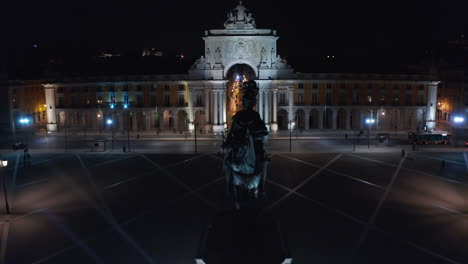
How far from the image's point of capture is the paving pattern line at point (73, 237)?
81.3ft

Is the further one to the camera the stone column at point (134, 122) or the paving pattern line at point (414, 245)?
the stone column at point (134, 122)

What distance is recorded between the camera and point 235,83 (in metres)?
84.9

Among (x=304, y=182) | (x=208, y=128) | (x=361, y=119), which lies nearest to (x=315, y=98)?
(x=361, y=119)

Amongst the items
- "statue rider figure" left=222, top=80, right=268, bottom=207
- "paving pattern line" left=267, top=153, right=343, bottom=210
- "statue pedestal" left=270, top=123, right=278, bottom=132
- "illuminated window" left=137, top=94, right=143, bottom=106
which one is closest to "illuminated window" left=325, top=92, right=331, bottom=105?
"statue pedestal" left=270, top=123, right=278, bottom=132

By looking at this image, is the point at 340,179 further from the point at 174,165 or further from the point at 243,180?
the point at 243,180

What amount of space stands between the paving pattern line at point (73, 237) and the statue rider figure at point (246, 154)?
12.5m

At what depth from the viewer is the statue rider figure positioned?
52.5 feet

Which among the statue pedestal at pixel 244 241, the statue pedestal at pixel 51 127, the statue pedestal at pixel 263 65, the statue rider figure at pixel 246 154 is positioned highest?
the statue pedestal at pixel 263 65

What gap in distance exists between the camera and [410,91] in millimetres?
84875

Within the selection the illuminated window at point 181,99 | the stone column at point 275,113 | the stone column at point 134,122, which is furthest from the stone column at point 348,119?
the stone column at point 134,122

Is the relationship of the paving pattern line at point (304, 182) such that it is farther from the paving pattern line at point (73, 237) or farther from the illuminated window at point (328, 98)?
the illuminated window at point (328, 98)

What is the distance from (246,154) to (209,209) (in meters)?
18.1

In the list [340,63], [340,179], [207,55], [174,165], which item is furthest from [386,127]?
[174,165]

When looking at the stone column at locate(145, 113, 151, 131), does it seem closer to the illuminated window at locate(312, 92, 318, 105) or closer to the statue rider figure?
the illuminated window at locate(312, 92, 318, 105)
